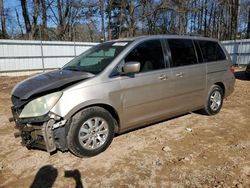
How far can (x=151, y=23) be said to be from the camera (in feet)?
97.7

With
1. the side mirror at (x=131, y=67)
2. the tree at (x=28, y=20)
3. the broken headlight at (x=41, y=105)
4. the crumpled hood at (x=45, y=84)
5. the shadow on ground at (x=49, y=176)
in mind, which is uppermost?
the tree at (x=28, y=20)

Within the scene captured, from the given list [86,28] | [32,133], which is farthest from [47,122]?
[86,28]

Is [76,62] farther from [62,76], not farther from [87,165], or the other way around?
[87,165]

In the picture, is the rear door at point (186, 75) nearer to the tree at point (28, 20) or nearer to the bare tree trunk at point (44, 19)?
the tree at point (28, 20)

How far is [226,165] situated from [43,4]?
23483mm

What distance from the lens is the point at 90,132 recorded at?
358cm

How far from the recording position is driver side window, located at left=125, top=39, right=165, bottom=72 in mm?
4074

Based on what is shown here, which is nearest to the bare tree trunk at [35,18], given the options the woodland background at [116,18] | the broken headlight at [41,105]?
the woodland background at [116,18]

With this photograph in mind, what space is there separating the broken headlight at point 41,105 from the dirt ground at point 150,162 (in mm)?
775

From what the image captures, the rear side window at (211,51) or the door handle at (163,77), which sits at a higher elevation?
the rear side window at (211,51)

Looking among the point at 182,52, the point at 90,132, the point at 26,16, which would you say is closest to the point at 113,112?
the point at 90,132

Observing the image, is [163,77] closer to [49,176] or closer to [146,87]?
[146,87]

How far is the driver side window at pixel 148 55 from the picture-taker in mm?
4074

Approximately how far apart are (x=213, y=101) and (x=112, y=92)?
115 inches
